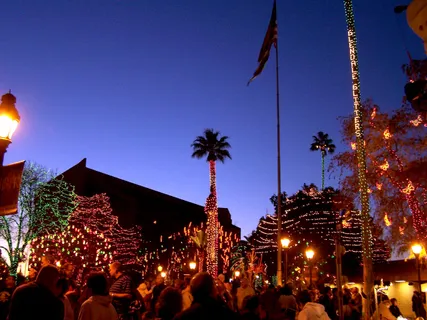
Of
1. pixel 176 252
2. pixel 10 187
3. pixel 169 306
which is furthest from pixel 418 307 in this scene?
pixel 176 252

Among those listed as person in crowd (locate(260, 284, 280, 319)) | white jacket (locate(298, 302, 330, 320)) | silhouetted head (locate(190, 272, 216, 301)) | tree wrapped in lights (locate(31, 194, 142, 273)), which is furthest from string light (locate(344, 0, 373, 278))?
tree wrapped in lights (locate(31, 194, 142, 273))

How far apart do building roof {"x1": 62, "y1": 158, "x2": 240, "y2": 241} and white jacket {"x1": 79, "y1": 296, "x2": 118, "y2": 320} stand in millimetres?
52957

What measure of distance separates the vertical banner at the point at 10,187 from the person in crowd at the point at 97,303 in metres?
1.55

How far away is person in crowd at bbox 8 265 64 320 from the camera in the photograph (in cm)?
465

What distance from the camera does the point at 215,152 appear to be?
4781 centimetres

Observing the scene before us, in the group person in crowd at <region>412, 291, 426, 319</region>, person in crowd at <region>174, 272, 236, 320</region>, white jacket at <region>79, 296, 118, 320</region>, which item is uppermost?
person in crowd at <region>174, 272, 236, 320</region>

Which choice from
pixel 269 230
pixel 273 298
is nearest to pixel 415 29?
pixel 273 298

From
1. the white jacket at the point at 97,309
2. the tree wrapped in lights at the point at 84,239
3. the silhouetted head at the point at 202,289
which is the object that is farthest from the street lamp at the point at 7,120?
the tree wrapped in lights at the point at 84,239

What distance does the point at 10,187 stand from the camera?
22.4 ft

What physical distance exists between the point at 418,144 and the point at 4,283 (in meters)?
22.0

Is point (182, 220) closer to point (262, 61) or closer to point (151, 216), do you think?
point (151, 216)

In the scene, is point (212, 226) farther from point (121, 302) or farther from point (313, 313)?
point (313, 313)

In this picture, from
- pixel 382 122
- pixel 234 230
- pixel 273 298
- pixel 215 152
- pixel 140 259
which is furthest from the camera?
pixel 234 230

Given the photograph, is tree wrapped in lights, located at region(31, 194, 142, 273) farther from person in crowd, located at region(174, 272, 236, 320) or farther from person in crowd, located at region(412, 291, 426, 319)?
person in crowd, located at region(174, 272, 236, 320)
